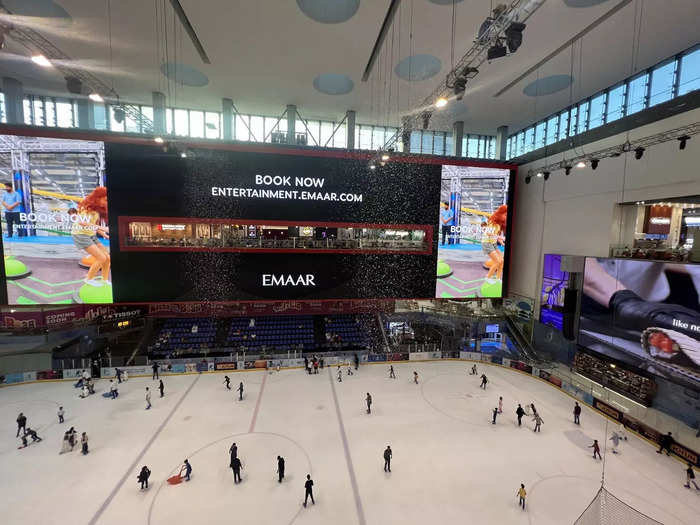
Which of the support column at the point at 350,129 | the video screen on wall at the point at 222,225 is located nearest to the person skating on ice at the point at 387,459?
the video screen on wall at the point at 222,225

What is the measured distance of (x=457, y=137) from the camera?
2119 cm

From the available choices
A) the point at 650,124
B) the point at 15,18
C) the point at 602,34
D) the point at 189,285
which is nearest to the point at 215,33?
the point at 15,18

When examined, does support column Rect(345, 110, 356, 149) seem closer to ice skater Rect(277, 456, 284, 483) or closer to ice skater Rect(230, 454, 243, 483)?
ice skater Rect(277, 456, 284, 483)

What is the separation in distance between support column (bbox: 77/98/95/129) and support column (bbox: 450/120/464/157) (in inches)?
980

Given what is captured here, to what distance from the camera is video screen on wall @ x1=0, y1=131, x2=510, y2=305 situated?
16.0 meters

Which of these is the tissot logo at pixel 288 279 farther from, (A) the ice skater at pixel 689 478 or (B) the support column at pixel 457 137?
(A) the ice skater at pixel 689 478

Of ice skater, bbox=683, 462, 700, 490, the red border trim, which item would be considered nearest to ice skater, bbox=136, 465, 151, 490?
the red border trim

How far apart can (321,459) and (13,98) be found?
2568 centimetres

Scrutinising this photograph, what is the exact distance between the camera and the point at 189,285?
17.4 metres

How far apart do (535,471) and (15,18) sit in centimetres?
2641

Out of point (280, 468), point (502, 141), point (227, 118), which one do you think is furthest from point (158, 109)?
point (502, 141)

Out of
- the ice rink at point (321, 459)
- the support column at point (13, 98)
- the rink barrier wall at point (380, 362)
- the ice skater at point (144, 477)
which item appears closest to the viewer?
the ice rink at point (321, 459)

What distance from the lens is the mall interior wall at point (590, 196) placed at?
13.0 metres

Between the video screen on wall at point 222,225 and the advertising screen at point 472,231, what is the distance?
120 mm
